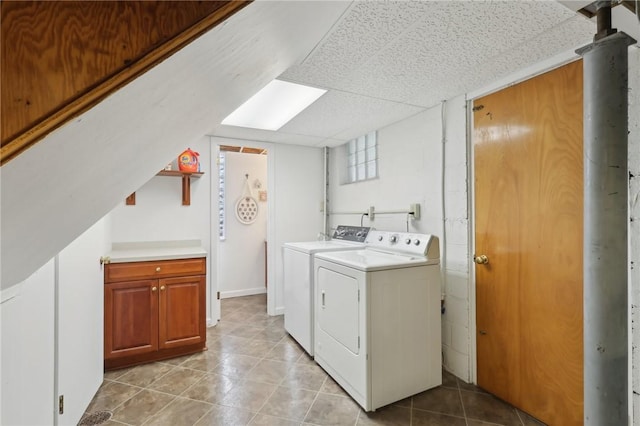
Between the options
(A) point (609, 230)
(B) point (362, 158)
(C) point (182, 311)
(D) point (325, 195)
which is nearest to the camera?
(A) point (609, 230)

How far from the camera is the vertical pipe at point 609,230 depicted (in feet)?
3.01

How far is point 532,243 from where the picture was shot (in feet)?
5.70

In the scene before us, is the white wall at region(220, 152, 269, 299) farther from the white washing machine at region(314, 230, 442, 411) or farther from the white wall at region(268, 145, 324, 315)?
the white washing machine at region(314, 230, 442, 411)

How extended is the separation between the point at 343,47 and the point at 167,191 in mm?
2374

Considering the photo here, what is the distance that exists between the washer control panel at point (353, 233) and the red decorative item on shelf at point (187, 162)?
1.69m

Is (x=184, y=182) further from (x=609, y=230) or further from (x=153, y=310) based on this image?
(x=609, y=230)

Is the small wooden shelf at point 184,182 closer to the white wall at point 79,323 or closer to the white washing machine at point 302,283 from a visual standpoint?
the white wall at point 79,323

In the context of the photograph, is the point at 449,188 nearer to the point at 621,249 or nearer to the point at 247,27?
the point at 621,249

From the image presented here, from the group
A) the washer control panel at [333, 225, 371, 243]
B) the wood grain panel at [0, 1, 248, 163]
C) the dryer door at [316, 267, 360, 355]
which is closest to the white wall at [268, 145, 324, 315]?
the washer control panel at [333, 225, 371, 243]

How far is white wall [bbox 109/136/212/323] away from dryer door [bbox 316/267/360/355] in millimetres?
1512

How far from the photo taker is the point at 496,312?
193 cm

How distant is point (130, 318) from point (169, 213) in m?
1.10

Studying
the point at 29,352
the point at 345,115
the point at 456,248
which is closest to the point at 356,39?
the point at 345,115

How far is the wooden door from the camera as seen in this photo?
155 cm
